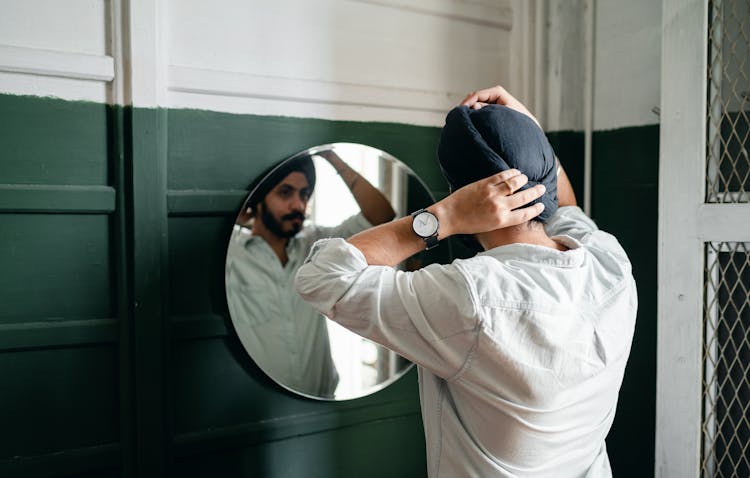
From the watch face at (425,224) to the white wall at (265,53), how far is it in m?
0.77

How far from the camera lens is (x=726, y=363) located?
1.77 meters

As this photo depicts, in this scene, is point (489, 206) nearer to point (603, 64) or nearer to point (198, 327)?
point (198, 327)

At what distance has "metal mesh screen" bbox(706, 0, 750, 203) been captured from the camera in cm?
173

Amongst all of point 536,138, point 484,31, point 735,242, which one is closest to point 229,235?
point 536,138

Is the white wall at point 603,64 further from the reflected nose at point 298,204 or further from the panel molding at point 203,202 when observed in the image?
the panel molding at point 203,202

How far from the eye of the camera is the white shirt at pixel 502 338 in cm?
115

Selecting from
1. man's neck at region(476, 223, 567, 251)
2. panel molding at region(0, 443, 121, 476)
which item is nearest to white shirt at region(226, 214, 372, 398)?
panel molding at region(0, 443, 121, 476)

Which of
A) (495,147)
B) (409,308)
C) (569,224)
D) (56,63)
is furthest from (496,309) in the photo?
(56,63)

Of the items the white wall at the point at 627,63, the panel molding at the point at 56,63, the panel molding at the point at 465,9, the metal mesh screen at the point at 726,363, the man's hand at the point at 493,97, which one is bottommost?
the metal mesh screen at the point at 726,363

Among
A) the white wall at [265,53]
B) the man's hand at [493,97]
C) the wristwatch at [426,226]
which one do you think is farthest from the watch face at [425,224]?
the white wall at [265,53]

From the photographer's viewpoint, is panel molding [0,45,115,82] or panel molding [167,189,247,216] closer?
panel molding [0,45,115,82]

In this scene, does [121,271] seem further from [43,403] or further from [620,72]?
[620,72]

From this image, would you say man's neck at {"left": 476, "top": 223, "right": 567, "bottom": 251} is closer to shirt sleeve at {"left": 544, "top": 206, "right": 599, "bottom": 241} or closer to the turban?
shirt sleeve at {"left": 544, "top": 206, "right": 599, "bottom": 241}

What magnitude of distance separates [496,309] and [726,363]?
3.42ft
